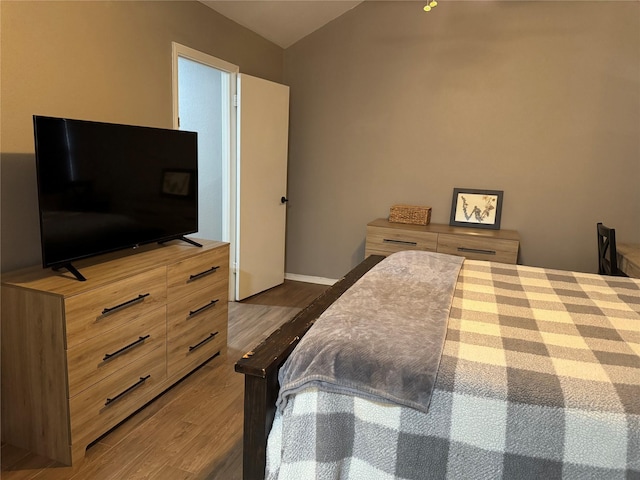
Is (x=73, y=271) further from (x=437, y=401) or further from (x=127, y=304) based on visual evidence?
(x=437, y=401)

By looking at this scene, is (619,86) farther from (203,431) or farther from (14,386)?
(14,386)

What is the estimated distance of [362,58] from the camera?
13.4 feet

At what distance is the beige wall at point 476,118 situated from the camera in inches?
A: 139

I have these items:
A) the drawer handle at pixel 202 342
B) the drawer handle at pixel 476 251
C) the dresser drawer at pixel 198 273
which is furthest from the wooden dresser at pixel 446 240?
the drawer handle at pixel 202 342

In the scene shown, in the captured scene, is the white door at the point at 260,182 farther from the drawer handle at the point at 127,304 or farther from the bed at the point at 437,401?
the bed at the point at 437,401

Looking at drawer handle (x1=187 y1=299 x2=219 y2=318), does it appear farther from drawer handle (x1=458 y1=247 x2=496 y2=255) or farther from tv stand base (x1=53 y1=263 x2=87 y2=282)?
drawer handle (x1=458 y1=247 x2=496 y2=255)

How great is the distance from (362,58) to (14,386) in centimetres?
359

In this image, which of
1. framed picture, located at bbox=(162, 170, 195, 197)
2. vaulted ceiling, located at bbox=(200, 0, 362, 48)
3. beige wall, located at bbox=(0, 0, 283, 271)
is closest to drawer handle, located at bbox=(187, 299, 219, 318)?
framed picture, located at bbox=(162, 170, 195, 197)

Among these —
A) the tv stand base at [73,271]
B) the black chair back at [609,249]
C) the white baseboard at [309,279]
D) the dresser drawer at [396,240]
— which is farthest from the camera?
the white baseboard at [309,279]

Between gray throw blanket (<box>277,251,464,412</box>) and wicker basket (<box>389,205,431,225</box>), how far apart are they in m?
2.31

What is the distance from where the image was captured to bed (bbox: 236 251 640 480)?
1131 mm

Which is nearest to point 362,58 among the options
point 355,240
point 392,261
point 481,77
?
point 481,77

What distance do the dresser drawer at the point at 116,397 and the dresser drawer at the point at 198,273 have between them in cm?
33

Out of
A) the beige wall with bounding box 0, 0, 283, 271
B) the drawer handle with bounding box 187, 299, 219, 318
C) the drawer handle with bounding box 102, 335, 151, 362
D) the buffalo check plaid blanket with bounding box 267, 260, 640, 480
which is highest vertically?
the beige wall with bounding box 0, 0, 283, 271
